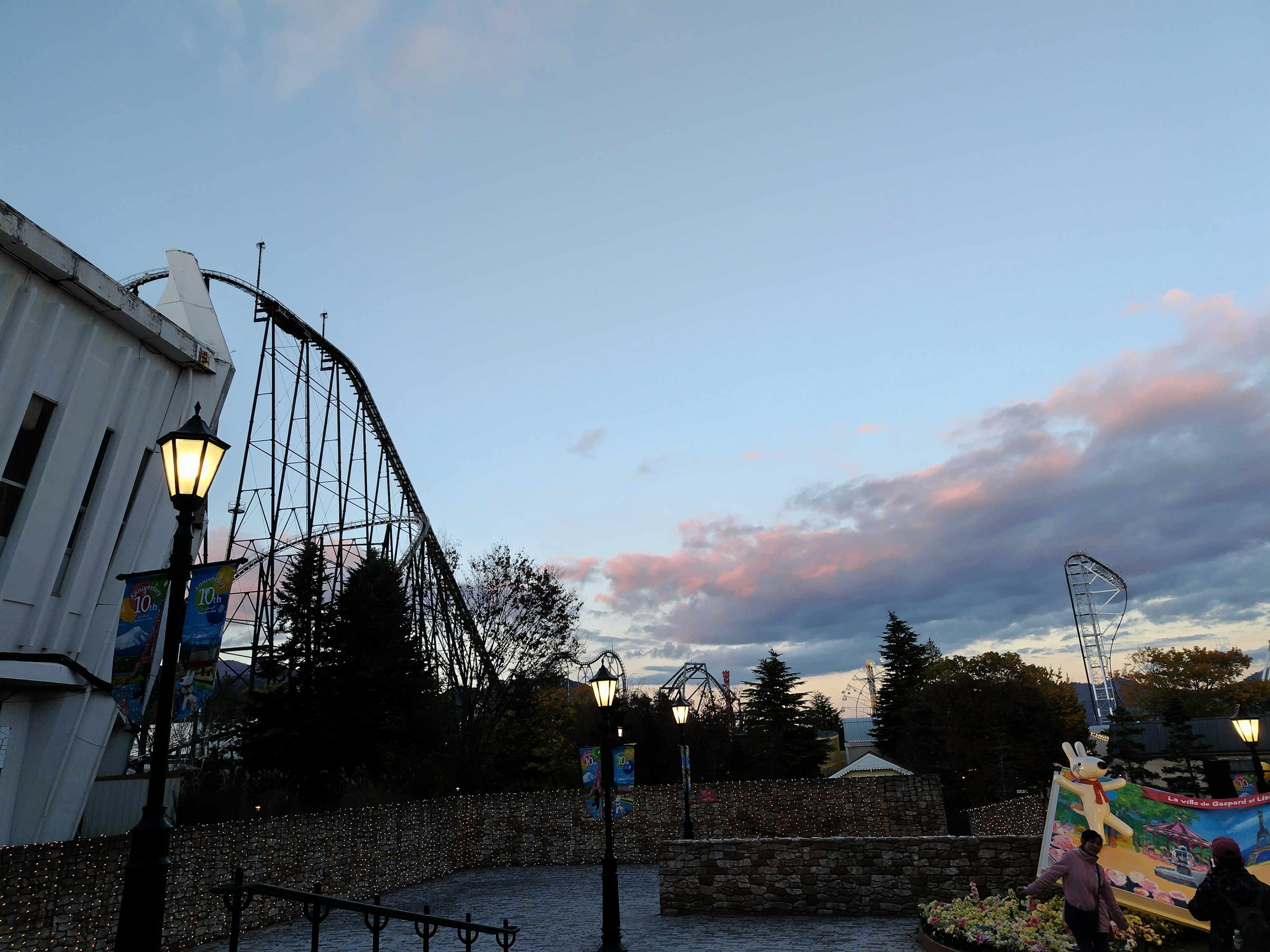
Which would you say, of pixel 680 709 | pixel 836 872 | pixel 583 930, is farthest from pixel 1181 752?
pixel 583 930

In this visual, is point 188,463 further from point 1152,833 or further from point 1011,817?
point 1011,817

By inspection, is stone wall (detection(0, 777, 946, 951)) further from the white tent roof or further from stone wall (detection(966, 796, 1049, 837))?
the white tent roof

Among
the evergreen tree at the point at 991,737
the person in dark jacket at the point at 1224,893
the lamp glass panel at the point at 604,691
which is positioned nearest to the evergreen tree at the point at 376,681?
the lamp glass panel at the point at 604,691

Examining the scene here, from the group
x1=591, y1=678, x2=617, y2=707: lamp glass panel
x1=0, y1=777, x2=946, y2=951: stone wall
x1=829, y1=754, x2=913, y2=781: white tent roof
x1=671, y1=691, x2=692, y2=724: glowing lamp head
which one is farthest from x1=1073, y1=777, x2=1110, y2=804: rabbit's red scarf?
x1=829, y1=754, x2=913, y2=781: white tent roof

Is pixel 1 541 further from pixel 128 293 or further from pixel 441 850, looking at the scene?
pixel 441 850

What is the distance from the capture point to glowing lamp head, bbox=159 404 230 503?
5.03 metres

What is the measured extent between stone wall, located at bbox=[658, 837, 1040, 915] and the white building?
9989mm

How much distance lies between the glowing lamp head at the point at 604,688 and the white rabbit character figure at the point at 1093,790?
6.06 meters

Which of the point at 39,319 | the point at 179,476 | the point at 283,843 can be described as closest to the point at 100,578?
the point at 39,319

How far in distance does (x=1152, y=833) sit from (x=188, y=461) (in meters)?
11.0

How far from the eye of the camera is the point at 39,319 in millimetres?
11055

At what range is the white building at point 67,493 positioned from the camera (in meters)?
11.0

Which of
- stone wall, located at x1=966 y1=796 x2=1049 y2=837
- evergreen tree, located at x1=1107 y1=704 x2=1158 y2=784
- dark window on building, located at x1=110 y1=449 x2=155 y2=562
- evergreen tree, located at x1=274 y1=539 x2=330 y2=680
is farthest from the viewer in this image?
evergreen tree, located at x1=1107 y1=704 x2=1158 y2=784

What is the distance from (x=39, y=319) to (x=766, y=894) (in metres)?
14.3
